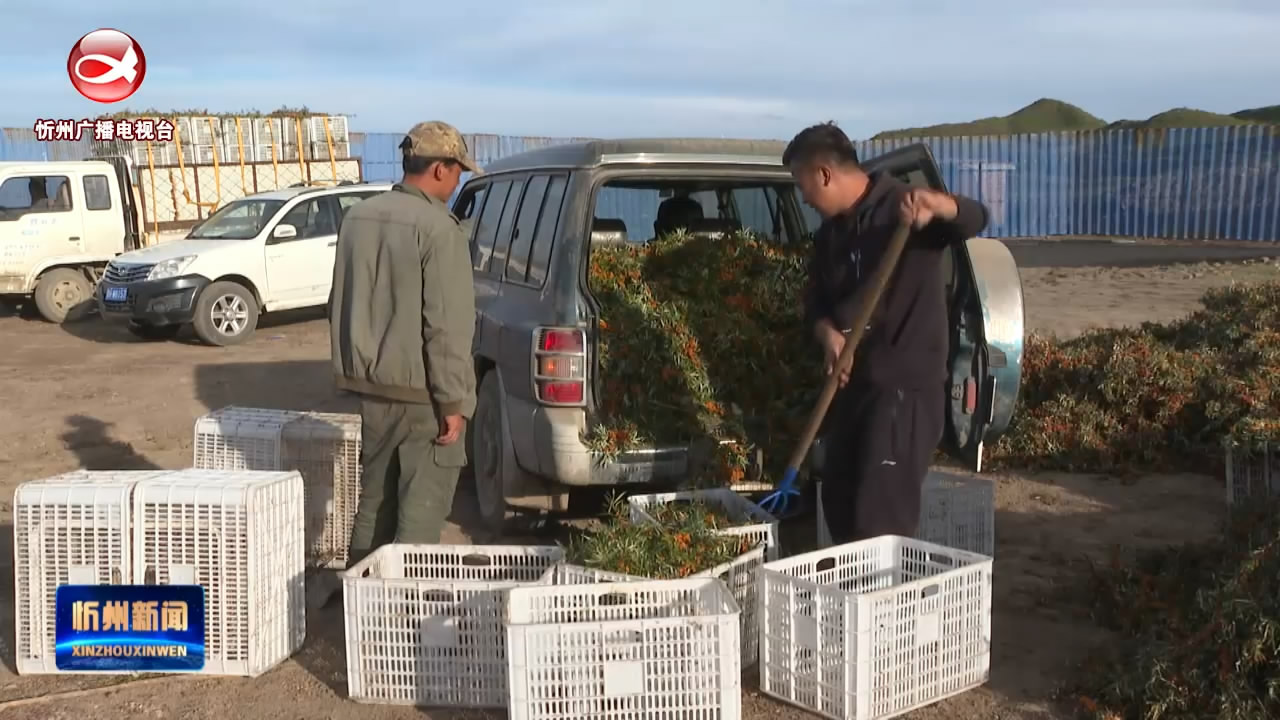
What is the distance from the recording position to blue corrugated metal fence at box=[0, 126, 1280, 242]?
2294cm

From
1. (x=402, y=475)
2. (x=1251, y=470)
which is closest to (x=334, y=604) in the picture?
(x=402, y=475)

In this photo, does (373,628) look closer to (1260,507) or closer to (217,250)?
(1260,507)

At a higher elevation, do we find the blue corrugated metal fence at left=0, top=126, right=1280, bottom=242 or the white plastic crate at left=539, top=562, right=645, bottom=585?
the blue corrugated metal fence at left=0, top=126, right=1280, bottom=242

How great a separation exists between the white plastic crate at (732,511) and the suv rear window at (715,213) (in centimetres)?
Result: 186

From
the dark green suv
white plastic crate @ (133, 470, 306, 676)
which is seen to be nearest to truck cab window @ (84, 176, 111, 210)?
the dark green suv

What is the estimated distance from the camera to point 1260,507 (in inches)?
177

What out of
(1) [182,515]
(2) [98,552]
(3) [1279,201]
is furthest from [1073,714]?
(3) [1279,201]

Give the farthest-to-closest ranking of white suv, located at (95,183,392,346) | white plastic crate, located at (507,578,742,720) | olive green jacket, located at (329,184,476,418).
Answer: white suv, located at (95,183,392,346)
olive green jacket, located at (329,184,476,418)
white plastic crate, located at (507,578,742,720)

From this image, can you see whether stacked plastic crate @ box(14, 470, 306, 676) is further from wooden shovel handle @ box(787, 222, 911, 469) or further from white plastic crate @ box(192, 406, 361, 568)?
wooden shovel handle @ box(787, 222, 911, 469)

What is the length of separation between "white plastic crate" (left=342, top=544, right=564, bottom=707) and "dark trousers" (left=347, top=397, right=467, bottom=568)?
0.45 metres

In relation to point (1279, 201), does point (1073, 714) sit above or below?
below

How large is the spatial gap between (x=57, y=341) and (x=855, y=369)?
525 inches

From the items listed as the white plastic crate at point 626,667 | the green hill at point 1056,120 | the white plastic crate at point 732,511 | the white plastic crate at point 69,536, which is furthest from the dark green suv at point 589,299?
the green hill at point 1056,120

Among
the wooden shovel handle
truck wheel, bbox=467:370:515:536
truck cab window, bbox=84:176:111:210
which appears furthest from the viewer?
truck cab window, bbox=84:176:111:210
